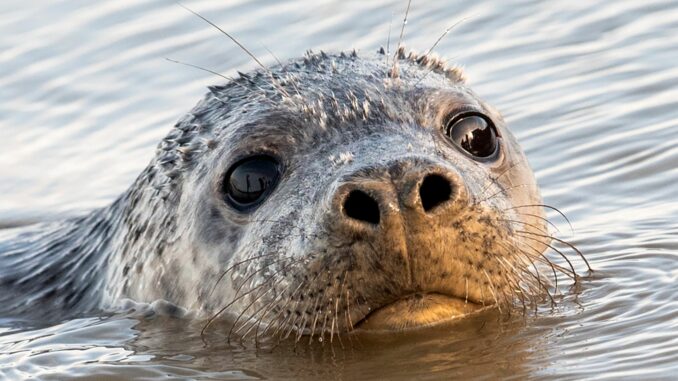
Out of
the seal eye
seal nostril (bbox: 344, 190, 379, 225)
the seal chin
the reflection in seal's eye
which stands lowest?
the seal chin

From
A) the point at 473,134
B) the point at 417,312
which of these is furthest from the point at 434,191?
the point at 473,134

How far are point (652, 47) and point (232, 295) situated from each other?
482 centimetres

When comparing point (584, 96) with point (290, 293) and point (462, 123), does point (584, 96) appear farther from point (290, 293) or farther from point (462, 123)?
point (290, 293)

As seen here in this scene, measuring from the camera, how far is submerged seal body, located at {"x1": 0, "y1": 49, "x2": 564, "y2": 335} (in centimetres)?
614

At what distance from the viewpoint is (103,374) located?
690 cm

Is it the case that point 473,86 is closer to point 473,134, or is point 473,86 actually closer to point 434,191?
point 473,134

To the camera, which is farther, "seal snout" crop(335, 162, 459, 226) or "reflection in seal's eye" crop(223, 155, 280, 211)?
"reflection in seal's eye" crop(223, 155, 280, 211)

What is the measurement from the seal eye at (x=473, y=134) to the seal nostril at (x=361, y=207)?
3.59 feet

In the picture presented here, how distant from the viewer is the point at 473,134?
23.6 feet

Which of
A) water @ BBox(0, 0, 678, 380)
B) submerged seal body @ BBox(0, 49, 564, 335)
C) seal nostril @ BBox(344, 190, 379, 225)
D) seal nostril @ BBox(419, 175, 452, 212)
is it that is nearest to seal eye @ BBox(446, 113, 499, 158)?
submerged seal body @ BBox(0, 49, 564, 335)

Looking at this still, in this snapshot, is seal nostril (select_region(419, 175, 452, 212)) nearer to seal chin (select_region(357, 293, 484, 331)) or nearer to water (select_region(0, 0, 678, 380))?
seal chin (select_region(357, 293, 484, 331))

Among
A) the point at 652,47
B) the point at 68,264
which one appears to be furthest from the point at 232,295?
the point at 652,47

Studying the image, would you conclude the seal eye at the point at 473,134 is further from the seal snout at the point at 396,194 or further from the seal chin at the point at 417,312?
the seal snout at the point at 396,194

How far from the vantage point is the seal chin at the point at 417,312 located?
636cm
